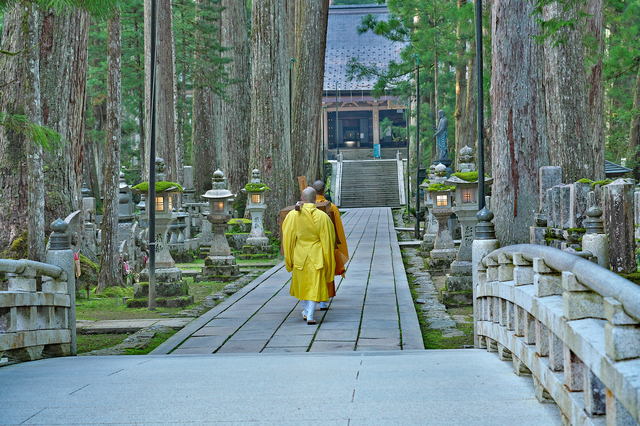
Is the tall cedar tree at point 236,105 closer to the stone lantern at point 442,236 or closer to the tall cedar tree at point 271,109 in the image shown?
the tall cedar tree at point 271,109

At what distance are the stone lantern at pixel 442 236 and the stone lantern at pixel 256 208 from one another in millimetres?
3798

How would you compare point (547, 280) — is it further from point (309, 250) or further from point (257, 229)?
point (257, 229)

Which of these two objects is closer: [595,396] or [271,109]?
[595,396]

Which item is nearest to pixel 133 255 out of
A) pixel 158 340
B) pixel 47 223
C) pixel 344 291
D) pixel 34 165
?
pixel 47 223

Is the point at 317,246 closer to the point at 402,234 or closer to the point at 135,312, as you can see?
the point at 135,312

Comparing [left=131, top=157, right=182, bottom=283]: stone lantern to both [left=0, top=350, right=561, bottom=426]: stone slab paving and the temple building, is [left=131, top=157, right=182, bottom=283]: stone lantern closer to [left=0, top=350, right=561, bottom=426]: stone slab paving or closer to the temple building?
[left=0, top=350, right=561, bottom=426]: stone slab paving

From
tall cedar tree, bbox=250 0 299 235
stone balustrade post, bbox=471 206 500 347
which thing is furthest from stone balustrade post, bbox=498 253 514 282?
tall cedar tree, bbox=250 0 299 235

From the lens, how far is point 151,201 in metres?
8.52

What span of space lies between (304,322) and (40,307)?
2.93 m

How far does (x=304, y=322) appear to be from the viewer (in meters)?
7.31

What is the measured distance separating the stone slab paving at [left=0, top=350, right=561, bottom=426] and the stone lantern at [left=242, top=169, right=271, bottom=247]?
30.0ft

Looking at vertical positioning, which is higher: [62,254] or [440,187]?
[440,187]

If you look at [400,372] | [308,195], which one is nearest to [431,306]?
[308,195]

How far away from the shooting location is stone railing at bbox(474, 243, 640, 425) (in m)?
2.14
